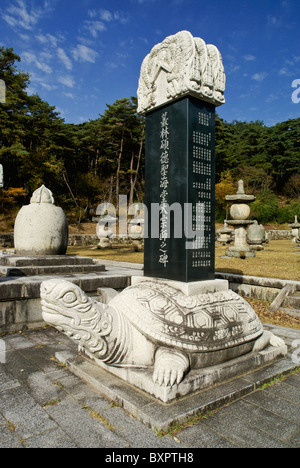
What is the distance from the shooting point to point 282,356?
329cm

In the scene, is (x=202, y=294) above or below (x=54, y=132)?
below

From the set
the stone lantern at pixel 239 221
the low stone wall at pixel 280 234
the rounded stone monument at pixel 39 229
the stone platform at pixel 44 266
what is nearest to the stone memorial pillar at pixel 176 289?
the stone platform at pixel 44 266

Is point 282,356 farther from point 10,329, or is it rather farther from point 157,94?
point 10,329

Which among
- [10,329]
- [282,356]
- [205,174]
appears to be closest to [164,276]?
[205,174]

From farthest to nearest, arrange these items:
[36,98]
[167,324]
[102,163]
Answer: [102,163] < [36,98] < [167,324]

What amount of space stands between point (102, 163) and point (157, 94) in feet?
94.2

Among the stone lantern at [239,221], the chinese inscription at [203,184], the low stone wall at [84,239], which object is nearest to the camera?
the chinese inscription at [203,184]

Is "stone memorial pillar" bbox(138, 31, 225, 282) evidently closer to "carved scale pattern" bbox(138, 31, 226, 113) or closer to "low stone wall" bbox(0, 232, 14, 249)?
"carved scale pattern" bbox(138, 31, 226, 113)

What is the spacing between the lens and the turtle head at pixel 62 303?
2324 millimetres

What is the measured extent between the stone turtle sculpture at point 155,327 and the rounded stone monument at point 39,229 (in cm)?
417

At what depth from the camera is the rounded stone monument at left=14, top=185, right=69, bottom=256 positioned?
258 inches

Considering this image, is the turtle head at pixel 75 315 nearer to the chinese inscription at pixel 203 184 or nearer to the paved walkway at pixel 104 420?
the paved walkway at pixel 104 420

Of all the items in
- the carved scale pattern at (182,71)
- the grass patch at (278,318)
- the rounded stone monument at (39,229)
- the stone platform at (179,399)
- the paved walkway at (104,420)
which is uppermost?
the carved scale pattern at (182,71)

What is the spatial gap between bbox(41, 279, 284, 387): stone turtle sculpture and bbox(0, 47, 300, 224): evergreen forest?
21.4 metres
